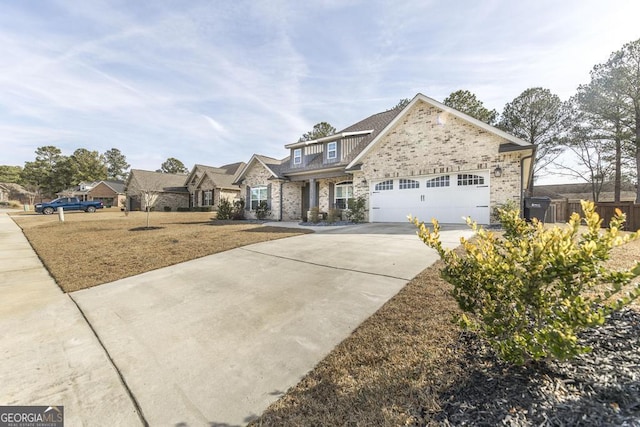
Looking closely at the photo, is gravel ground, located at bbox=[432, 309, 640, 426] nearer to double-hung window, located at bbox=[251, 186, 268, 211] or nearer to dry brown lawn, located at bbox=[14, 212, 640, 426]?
dry brown lawn, located at bbox=[14, 212, 640, 426]

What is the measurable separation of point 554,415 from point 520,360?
317 millimetres

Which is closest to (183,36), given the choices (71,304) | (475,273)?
(71,304)

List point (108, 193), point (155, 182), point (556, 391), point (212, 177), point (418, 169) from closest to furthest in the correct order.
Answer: point (556, 391)
point (418, 169)
point (212, 177)
point (155, 182)
point (108, 193)

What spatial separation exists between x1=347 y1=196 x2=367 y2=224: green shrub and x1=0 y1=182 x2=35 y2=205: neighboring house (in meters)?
66.8

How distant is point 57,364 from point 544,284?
4.55 metres

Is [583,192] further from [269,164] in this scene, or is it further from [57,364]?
[57,364]

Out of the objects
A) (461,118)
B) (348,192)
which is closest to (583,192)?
(461,118)

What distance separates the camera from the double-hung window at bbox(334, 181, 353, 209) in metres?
15.6

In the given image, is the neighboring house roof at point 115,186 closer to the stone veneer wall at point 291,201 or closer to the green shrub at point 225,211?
the green shrub at point 225,211

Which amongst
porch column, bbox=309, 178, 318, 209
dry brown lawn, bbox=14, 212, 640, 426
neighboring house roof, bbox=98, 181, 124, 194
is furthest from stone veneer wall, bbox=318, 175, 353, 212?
neighboring house roof, bbox=98, 181, 124, 194

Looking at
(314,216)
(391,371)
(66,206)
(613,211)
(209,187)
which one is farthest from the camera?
(209,187)

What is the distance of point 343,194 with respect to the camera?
623 inches
